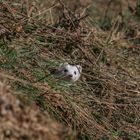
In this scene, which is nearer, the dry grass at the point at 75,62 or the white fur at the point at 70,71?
the dry grass at the point at 75,62

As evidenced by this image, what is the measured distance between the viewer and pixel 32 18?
4.85m

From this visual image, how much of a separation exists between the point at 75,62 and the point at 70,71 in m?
0.37

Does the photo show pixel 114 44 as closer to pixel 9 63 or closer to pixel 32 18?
pixel 32 18

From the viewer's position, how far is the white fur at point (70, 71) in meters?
4.18

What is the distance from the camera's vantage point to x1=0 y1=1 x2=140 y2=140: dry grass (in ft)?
12.8

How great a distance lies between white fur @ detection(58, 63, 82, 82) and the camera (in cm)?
418

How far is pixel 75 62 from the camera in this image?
4.57m

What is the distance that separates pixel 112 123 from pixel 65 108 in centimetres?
45

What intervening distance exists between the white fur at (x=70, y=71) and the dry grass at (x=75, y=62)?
0.06 meters

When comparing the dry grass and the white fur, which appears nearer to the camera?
the dry grass

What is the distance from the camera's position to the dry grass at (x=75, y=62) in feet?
12.8

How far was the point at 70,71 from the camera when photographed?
4203 mm

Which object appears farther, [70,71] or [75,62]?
[75,62]

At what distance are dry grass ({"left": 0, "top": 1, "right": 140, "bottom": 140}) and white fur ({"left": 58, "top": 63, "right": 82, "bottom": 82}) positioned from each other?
0.21ft
